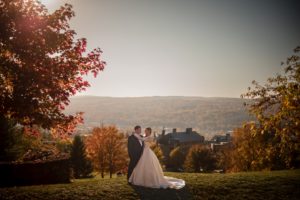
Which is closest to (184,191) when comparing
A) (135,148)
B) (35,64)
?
(135,148)

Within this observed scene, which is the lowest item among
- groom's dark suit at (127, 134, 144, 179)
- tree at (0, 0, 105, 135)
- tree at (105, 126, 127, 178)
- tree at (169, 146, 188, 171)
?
tree at (169, 146, 188, 171)

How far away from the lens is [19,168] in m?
18.3

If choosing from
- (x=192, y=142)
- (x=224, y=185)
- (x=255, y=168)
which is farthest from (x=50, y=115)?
(x=192, y=142)

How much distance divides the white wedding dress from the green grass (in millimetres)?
379

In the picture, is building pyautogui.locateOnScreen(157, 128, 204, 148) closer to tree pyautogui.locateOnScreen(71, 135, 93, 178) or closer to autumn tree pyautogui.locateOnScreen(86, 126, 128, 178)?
autumn tree pyautogui.locateOnScreen(86, 126, 128, 178)

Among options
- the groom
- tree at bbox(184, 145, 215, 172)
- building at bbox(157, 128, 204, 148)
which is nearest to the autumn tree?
tree at bbox(184, 145, 215, 172)

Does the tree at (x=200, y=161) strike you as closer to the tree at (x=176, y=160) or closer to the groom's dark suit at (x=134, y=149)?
the tree at (x=176, y=160)

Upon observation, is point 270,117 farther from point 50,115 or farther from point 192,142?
point 192,142

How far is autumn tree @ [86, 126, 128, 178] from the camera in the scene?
5669 centimetres

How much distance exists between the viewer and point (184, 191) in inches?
542

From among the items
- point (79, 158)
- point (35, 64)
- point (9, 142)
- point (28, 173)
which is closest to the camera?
point (35, 64)

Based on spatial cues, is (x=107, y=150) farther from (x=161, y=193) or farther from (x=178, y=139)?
(x=178, y=139)

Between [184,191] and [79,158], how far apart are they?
43.8 m

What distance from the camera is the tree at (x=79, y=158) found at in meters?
54.3
